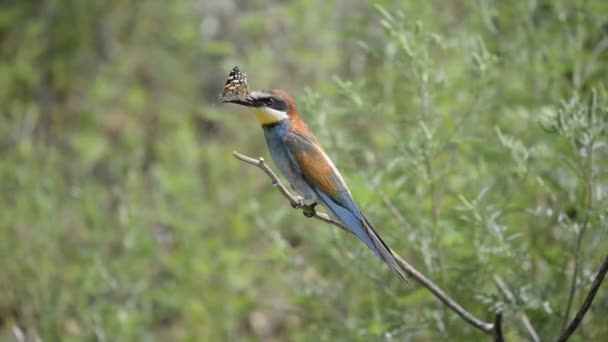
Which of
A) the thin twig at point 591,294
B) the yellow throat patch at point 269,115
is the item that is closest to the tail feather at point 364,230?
the yellow throat patch at point 269,115

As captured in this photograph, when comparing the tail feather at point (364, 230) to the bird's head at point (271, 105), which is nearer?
the tail feather at point (364, 230)

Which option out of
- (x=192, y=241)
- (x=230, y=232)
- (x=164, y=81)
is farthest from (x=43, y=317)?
(x=164, y=81)

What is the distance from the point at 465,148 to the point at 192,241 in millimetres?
1414

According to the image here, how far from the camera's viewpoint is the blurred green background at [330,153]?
2834 mm

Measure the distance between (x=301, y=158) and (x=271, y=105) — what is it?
0.20m

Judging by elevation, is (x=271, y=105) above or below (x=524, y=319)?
above

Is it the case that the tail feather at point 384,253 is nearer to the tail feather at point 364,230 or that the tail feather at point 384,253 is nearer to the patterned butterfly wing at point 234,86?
the tail feather at point 364,230

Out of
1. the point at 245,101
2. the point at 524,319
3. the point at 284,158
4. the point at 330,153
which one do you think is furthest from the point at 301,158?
the point at 524,319

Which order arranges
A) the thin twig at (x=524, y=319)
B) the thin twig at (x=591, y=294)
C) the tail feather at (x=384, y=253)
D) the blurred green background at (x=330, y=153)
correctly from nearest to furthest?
the thin twig at (x=591, y=294) → the tail feather at (x=384, y=253) → the thin twig at (x=524, y=319) → the blurred green background at (x=330, y=153)

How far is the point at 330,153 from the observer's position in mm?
3146

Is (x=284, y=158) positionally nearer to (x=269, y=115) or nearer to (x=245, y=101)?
(x=269, y=115)

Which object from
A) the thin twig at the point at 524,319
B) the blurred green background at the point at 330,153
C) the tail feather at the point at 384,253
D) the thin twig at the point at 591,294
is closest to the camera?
the thin twig at the point at 591,294

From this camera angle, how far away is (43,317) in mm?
3893

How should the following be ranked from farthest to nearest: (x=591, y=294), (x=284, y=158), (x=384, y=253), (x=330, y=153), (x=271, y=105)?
(x=330, y=153) < (x=284, y=158) < (x=271, y=105) < (x=384, y=253) < (x=591, y=294)
